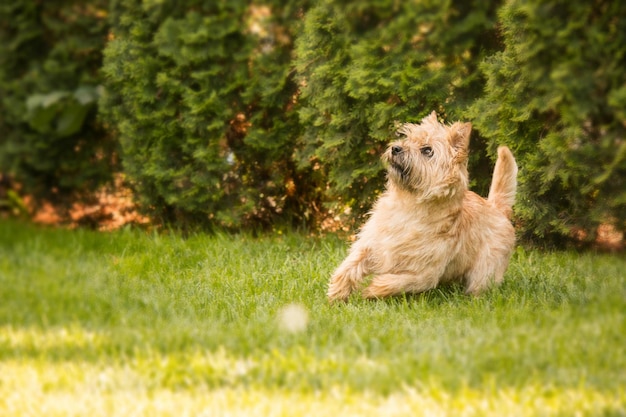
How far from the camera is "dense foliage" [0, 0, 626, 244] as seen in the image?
5258 mm

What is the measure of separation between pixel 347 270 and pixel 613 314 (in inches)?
65.8

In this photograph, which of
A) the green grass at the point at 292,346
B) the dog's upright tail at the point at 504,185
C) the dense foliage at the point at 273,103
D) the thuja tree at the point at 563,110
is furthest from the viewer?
the dense foliage at the point at 273,103

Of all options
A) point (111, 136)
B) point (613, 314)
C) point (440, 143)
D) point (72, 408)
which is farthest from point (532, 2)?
point (111, 136)

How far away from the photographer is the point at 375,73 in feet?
18.8

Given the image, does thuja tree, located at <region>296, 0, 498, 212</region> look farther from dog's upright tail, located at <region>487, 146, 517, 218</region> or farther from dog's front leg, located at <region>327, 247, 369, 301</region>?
dog's front leg, located at <region>327, 247, 369, 301</region>

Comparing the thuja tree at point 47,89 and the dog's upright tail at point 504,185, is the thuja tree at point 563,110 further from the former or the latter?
the thuja tree at point 47,89

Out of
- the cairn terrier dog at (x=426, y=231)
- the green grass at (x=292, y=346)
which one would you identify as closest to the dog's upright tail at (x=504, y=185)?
the cairn terrier dog at (x=426, y=231)

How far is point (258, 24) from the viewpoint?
6512mm

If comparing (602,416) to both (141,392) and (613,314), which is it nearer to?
(613,314)

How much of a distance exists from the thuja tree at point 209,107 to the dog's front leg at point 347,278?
2.30 m

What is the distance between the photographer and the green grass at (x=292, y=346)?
286cm

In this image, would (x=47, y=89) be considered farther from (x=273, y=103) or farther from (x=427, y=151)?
(x=427, y=151)

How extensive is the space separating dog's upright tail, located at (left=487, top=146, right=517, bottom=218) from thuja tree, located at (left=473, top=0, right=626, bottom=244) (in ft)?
1.03

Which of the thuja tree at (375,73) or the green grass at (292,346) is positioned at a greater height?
the thuja tree at (375,73)
